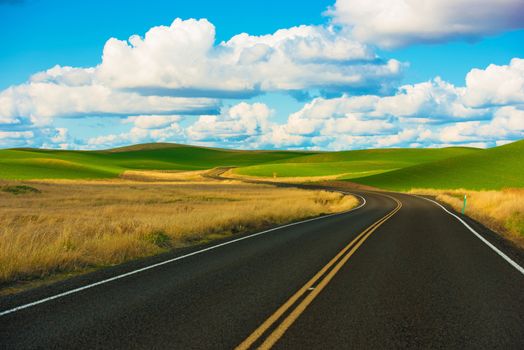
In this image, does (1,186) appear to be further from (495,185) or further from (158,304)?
(495,185)

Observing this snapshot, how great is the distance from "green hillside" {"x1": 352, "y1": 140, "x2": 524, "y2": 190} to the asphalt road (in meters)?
59.6

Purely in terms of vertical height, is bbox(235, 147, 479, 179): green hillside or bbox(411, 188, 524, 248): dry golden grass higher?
bbox(235, 147, 479, 179): green hillside

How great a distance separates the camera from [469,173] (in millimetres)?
78250

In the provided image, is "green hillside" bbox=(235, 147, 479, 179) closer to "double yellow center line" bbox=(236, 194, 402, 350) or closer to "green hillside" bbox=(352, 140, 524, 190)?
"green hillside" bbox=(352, 140, 524, 190)

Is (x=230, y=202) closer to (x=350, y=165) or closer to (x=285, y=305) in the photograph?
(x=285, y=305)

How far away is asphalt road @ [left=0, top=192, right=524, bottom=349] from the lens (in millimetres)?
5914

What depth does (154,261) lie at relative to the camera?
11500 millimetres

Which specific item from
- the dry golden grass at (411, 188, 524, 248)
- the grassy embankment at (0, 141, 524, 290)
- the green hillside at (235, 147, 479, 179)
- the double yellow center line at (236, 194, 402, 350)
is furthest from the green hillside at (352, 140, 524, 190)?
the double yellow center line at (236, 194, 402, 350)

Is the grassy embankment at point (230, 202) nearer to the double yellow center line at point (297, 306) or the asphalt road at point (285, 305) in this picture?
the asphalt road at point (285, 305)

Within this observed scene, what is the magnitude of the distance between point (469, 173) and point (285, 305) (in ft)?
257

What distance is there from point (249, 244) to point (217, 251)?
5.49 ft

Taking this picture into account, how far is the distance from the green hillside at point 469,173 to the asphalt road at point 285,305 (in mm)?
59647

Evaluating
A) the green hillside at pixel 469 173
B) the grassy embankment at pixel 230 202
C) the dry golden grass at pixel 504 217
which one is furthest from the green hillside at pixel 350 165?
the dry golden grass at pixel 504 217

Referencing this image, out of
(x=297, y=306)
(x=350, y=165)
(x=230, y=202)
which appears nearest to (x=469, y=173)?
(x=230, y=202)
